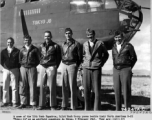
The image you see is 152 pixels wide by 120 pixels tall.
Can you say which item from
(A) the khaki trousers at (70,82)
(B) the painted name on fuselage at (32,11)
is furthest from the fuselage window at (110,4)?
(B) the painted name on fuselage at (32,11)

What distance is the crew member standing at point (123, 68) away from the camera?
13.7ft

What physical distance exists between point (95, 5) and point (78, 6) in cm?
39

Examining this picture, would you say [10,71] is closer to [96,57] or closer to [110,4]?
[96,57]

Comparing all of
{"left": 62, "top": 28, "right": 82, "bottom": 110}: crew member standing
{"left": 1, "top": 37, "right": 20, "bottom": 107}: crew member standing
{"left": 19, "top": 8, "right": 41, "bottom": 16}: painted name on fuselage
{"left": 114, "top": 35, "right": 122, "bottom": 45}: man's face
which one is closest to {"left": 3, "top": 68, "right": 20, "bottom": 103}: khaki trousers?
{"left": 1, "top": 37, "right": 20, "bottom": 107}: crew member standing

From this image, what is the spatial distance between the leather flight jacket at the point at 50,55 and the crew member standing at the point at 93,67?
0.58 meters

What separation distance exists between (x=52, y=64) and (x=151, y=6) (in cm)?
→ 248

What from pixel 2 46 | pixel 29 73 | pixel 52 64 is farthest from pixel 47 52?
pixel 2 46

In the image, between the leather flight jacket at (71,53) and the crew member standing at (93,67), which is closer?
the crew member standing at (93,67)

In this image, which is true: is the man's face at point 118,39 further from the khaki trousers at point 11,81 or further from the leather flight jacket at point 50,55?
the khaki trousers at point 11,81

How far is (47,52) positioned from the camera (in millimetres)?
4477

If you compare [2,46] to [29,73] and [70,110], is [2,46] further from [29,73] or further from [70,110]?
[70,110]

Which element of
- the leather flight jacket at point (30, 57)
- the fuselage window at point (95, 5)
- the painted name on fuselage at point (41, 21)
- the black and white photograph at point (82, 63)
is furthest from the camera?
the painted name on fuselage at point (41, 21)

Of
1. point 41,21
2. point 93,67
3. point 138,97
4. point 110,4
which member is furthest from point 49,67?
point 138,97

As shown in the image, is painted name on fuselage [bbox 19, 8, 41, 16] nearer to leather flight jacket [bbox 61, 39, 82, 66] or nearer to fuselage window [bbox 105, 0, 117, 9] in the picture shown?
leather flight jacket [bbox 61, 39, 82, 66]
